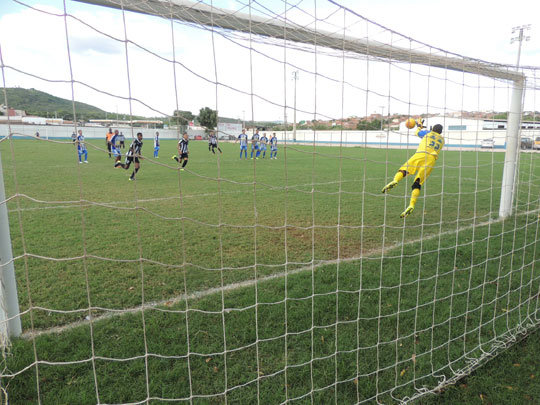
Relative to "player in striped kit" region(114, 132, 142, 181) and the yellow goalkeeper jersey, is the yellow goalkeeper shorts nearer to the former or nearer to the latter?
the yellow goalkeeper jersey

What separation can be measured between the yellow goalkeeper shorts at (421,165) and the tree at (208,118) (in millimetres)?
2464

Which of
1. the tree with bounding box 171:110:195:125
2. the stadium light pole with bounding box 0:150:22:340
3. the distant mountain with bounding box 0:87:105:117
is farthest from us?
the stadium light pole with bounding box 0:150:22:340

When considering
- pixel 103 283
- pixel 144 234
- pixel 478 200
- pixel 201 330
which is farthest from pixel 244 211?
pixel 478 200

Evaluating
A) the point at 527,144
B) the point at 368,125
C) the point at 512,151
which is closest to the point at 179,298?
the point at 368,125

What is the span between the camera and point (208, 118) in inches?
83.4

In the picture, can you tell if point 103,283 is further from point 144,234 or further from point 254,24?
point 254,24

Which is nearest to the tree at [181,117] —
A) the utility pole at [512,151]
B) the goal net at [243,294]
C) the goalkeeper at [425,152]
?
the goal net at [243,294]

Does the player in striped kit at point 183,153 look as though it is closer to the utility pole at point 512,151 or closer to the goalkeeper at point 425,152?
the goalkeeper at point 425,152

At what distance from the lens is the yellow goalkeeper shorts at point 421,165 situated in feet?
12.3

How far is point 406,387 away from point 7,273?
2841 millimetres

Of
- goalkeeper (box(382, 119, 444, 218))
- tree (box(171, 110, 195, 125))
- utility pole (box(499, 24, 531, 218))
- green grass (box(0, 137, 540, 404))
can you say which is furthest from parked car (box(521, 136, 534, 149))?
tree (box(171, 110, 195, 125))

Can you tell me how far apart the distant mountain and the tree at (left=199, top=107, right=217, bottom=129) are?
57 centimetres

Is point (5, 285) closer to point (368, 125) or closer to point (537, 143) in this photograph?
point (368, 125)

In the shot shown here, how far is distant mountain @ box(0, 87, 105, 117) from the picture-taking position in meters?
1.62
